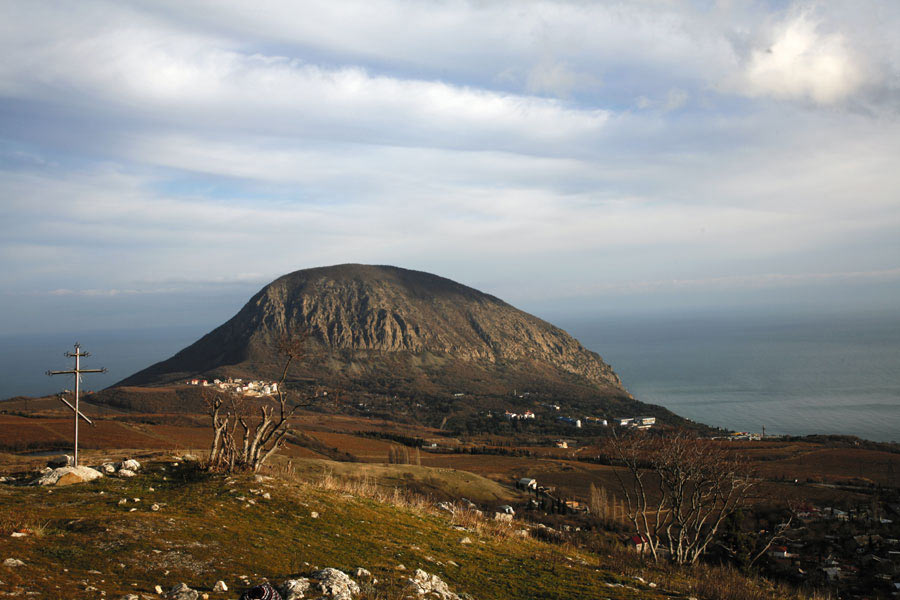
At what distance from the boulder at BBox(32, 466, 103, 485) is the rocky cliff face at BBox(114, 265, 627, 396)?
134 meters

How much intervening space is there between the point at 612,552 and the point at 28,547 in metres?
16.1

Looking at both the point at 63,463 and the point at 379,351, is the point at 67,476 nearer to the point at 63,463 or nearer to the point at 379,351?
the point at 63,463

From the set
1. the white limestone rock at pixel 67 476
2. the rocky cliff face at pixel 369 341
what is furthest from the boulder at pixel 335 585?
the rocky cliff face at pixel 369 341

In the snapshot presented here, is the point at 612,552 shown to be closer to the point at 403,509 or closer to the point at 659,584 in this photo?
the point at 659,584

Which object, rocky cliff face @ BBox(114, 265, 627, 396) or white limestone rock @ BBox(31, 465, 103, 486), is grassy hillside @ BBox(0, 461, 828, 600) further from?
rocky cliff face @ BBox(114, 265, 627, 396)

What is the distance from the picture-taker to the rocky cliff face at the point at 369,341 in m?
157

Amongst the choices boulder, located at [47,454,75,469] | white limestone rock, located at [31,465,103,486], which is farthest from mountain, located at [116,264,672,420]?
white limestone rock, located at [31,465,103,486]

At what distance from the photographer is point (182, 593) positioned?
21.6ft

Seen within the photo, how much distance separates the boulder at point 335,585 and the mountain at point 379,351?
127 metres

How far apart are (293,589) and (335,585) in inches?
22.5

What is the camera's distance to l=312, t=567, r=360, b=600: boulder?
7129 mm

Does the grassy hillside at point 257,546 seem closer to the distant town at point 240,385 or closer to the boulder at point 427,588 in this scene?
the boulder at point 427,588

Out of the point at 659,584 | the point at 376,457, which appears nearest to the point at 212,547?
the point at 659,584

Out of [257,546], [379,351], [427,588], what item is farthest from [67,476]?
[379,351]
